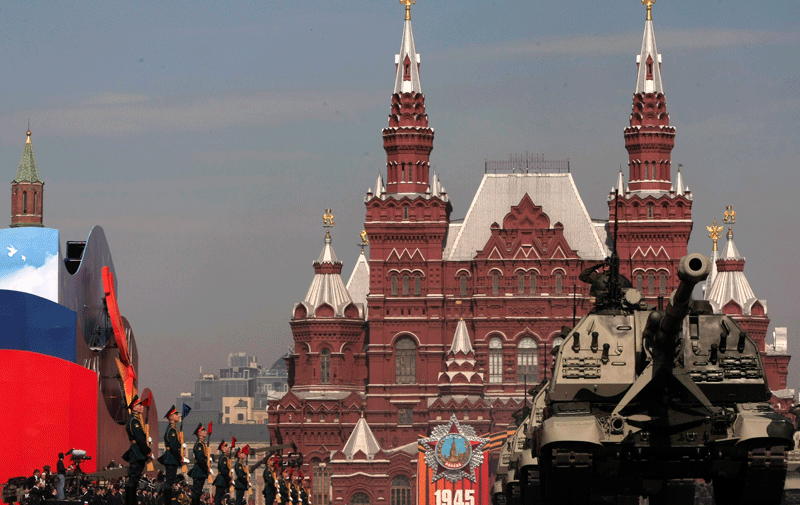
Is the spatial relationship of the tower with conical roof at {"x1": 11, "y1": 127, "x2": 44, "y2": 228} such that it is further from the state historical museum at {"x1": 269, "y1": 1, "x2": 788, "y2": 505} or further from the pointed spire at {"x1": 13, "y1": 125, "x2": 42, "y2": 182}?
the state historical museum at {"x1": 269, "y1": 1, "x2": 788, "y2": 505}

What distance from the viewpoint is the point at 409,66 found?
10175 cm

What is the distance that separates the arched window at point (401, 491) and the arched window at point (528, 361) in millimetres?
9464

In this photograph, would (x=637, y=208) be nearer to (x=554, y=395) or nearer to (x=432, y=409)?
(x=432, y=409)

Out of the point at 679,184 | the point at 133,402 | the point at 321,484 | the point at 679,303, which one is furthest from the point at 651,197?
the point at 679,303

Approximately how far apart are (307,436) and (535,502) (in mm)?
65233

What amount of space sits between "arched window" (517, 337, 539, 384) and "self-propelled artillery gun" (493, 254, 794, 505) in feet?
235

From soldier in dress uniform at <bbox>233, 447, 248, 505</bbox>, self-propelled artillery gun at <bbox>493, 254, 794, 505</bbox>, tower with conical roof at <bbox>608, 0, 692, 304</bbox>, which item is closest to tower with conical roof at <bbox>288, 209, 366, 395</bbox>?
tower with conical roof at <bbox>608, 0, 692, 304</bbox>

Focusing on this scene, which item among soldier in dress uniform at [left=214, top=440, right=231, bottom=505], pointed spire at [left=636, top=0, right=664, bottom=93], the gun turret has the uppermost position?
pointed spire at [left=636, top=0, right=664, bottom=93]

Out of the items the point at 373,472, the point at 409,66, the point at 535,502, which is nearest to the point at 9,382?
the point at 535,502

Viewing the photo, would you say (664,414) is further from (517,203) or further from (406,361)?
(517,203)

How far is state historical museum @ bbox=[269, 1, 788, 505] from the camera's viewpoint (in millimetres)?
99312

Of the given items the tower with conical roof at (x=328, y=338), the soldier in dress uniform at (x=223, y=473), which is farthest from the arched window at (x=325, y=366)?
the soldier in dress uniform at (x=223, y=473)

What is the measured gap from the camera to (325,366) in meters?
102

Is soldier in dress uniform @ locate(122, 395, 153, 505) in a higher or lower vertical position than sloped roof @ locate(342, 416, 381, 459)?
lower
